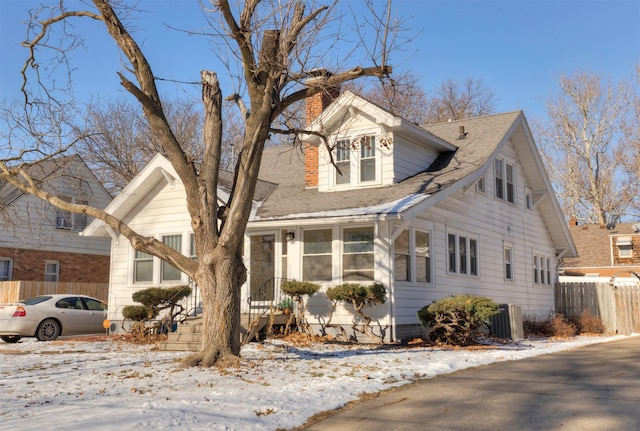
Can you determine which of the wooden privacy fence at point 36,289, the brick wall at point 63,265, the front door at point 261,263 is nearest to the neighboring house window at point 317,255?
the front door at point 261,263

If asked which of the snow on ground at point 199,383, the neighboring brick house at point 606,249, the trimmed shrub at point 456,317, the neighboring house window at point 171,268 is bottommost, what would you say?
the snow on ground at point 199,383

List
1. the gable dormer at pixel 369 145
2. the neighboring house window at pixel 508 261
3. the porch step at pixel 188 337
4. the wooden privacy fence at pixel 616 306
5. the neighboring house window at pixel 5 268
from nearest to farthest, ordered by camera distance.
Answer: the porch step at pixel 188 337 < the gable dormer at pixel 369 145 < the neighboring house window at pixel 508 261 < the wooden privacy fence at pixel 616 306 < the neighboring house window at pixel 5 268

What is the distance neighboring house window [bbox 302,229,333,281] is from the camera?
1591cm

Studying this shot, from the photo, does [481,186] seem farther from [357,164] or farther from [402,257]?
[402,257]

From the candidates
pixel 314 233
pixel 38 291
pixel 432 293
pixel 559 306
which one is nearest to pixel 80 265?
pixel 38 291

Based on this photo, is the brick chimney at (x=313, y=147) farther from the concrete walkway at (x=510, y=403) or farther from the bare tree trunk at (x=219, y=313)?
the concrete walkway at (x=510, y=403)

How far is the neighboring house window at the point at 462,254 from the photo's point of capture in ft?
57.7

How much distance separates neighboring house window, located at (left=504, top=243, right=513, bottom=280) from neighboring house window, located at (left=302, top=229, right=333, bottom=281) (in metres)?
7.41

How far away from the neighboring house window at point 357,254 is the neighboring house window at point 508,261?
7.12m

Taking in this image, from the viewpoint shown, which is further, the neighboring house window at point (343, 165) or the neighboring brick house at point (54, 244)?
the neighboring brick house at point (54, 244)

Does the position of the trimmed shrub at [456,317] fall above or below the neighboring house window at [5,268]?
below

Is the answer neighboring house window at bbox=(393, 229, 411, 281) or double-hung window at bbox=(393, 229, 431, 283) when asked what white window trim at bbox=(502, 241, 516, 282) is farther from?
neighboring house window at bbox=(393, 229, 411, 281)

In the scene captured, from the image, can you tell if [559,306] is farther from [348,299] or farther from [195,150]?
[195,150]

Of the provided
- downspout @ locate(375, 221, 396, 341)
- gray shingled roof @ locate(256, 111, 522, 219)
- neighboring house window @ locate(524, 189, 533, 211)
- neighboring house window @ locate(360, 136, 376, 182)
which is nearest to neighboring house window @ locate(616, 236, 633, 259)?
neighboring house window @ locate(524, 189, 533, 211)
